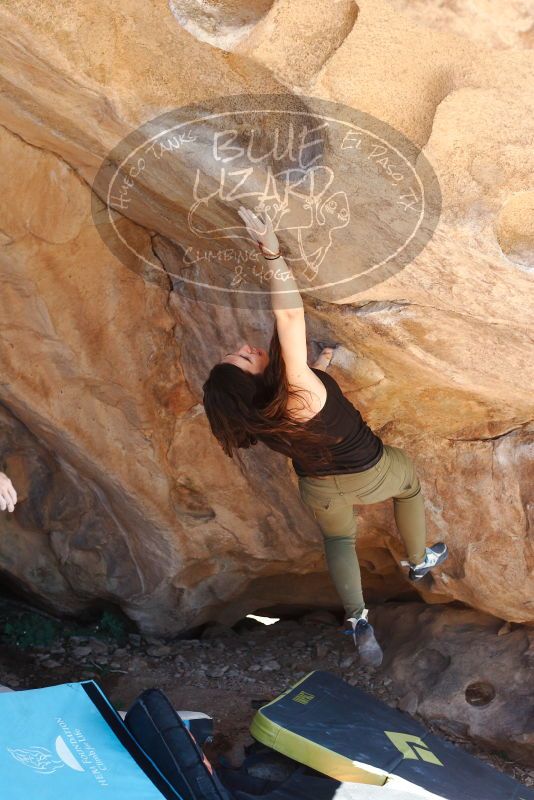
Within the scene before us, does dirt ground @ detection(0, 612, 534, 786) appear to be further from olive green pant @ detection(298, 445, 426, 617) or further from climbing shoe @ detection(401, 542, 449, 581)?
olive green pant @ detection(298, 445, 426, 617)

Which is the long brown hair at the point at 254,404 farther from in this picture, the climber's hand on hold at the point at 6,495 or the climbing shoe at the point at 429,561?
the climbing shoe at the point at 429,561

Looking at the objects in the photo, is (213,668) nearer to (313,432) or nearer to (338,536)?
(338,536)

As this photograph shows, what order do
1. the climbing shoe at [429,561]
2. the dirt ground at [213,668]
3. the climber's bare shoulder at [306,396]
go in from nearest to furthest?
the climber's bare shoulder at [306,396] → the climbing shoe at [429,561] → the dirt ground at [213,668]

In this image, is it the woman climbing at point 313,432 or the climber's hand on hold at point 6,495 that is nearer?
the climber's hand on hold at point 6,495

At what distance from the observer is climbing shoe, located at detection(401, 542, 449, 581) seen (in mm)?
3641

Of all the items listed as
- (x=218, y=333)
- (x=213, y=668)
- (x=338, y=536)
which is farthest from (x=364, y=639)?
(x=213, y=668)

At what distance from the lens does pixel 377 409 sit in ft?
12.5

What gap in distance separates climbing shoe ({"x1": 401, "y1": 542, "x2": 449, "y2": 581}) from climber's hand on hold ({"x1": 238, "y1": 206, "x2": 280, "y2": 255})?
5.12 feet

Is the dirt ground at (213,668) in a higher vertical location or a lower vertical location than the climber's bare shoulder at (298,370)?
lower

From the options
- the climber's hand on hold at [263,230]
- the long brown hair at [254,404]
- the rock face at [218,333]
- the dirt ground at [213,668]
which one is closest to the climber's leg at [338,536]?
the long brown hair at [254,404]

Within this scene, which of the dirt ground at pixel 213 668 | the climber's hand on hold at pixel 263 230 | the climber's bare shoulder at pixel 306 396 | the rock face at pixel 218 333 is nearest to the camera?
the rock face at pixel 218 333

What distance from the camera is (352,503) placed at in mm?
3398

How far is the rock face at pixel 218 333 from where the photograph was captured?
233 cm

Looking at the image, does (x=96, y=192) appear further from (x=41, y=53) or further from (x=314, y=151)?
(x=314, y=151)
